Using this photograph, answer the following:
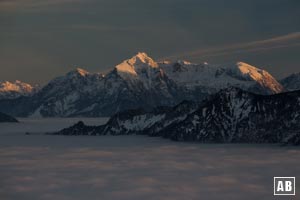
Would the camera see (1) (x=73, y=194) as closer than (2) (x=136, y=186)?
Yes

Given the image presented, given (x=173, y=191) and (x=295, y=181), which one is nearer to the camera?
(x=173, y=191)

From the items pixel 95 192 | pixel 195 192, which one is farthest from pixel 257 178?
pixel 95 192

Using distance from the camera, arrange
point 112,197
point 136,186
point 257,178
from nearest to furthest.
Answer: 1. point 112,197
2. point 136,186
3. point 257,178

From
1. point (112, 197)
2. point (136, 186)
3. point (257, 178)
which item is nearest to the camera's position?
point (112, 197)

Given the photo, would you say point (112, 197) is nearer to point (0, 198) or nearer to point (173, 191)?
point (173, 191)

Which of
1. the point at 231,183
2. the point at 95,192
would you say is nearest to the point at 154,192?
the point at 95,192

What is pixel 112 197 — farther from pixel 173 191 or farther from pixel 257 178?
pixel 257 178
